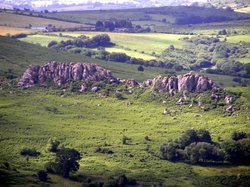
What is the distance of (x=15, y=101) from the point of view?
575 ft

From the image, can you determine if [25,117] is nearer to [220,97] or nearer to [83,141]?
[83,141]

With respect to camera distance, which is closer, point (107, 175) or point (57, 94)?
point (107, 175)

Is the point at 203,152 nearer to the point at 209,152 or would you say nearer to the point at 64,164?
the point at 209,152

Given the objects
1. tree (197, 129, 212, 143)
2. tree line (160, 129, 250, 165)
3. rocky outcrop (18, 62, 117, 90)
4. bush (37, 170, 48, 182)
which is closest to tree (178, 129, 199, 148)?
tree (197, 129, 212, 143)

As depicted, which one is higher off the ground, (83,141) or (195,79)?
(195,79)

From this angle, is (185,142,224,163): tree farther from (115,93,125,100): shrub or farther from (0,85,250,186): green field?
(115,93,125,100): shrub

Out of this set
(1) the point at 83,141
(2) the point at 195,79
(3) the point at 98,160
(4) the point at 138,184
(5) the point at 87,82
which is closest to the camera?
(4) the point at 138,184

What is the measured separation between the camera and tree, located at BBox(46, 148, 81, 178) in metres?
124

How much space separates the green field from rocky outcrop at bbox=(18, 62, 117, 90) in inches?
223

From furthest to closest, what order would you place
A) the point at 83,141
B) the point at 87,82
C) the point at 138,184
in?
the point at 87,82
the point at 83,141
the point at 138,184

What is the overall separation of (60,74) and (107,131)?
135 feet

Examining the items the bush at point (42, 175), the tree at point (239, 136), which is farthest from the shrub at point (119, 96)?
the bush at point (42, 175)

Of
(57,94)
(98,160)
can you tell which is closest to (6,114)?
(57,94)

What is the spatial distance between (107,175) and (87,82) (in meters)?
67.4
